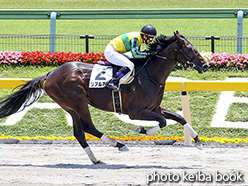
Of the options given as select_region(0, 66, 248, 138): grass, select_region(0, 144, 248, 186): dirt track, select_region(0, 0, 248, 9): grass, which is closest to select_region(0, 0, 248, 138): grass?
select_region(0, 66, 248, 138): grass

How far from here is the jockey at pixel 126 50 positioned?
284 inches

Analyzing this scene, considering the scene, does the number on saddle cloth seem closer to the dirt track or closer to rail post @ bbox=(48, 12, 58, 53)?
the dirt track

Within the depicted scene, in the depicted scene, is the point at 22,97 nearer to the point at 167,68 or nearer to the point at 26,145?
the point at 26,145

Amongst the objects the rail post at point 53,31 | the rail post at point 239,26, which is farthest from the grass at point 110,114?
the rail post at point 239,26

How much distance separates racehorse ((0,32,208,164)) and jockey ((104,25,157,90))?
0.50ft

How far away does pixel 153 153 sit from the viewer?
782 centimetres

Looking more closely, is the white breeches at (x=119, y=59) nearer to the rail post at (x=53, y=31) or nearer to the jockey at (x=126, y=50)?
the jockey at (x=126, y=50)

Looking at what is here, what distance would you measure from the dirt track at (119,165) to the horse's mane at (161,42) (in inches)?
58.2

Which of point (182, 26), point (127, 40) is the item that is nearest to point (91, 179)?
point (127, 40)

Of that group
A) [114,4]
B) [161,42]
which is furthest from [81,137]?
[114,4]

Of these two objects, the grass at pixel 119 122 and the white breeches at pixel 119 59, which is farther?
the grass at pixel 119 122

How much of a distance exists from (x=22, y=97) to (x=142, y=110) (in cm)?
174

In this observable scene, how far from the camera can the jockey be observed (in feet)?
23.7

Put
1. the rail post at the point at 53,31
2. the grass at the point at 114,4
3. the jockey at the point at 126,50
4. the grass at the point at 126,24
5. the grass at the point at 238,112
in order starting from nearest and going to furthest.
Answer: 1. the jockey at the point at 126,50
2. the grass at the point at 238,112
3. the rail post at the point at 53,31
4. the grass at the point at 126,24
5. the grass at the point at 114,4
